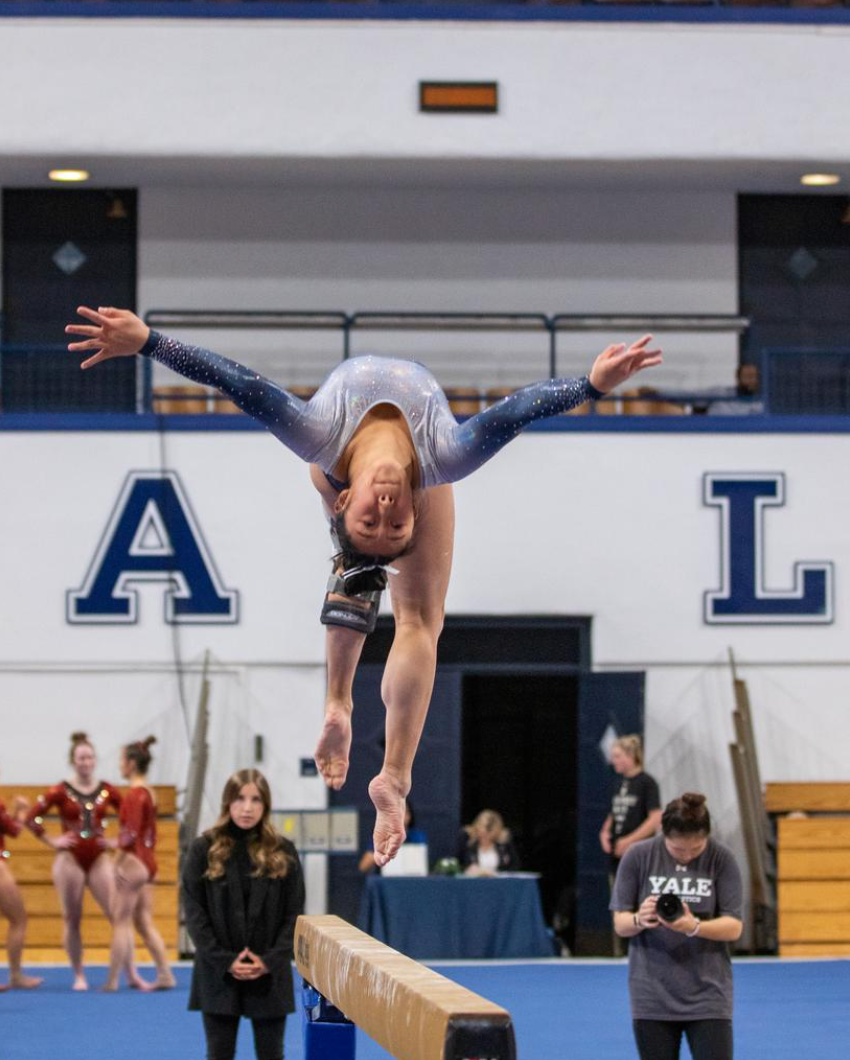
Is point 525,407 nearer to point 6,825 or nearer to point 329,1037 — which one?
point 329,1037

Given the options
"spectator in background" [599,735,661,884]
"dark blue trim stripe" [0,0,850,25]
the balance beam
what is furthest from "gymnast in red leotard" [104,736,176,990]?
"dark blue trim stripe" [0,0,850,25]

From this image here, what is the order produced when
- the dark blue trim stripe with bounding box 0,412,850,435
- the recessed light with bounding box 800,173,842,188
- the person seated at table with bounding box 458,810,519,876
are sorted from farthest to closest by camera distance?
the recessed light with bounding box 800,173,842,188, the dark blue trim stripe with bounding box 0,412,850,435, the person seated at table with bounding box 458,810,519,876

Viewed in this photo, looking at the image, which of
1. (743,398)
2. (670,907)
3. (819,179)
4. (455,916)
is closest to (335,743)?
(670,907)

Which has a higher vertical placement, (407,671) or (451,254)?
(451,254)

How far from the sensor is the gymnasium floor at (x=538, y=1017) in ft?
33.0

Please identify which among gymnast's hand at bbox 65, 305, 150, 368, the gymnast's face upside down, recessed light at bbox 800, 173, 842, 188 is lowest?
the gymnast's face upside down

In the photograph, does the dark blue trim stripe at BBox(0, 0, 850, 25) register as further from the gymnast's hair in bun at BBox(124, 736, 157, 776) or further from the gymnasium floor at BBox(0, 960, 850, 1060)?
the gymnasium floor at BBox(0, 960, 850, 1060)

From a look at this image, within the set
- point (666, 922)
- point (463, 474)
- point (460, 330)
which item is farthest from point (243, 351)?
point (463, 474)

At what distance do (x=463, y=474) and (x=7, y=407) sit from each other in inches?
471

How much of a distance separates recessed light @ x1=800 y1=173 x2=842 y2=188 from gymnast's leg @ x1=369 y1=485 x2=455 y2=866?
484 inches

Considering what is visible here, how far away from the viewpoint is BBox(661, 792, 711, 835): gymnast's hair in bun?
23.7 ft

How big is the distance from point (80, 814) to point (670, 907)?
6413 millimetres

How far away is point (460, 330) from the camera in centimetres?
1698

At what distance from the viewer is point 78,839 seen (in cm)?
1261
